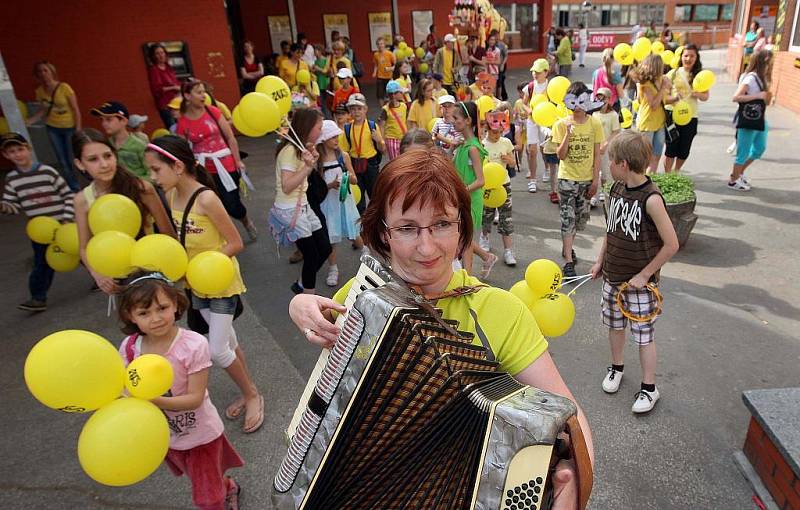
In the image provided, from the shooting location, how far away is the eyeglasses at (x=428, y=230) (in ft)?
4.66

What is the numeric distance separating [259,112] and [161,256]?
1.66 metres

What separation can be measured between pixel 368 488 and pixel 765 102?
25.1ft

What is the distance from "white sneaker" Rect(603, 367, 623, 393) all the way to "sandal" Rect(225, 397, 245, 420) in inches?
102

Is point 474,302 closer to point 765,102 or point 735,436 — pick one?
point 735,436

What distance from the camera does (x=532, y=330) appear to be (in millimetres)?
1468

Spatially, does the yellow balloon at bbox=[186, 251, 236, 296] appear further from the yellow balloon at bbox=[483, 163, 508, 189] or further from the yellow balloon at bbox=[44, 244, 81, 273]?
the yellow balloon at bbox=[483, 163, 508, 189]

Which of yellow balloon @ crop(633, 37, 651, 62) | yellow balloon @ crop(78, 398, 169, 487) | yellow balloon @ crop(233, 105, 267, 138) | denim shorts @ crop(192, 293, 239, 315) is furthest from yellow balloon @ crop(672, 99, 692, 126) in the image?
yellow balloon @ crop(78, 398, 169, 487)

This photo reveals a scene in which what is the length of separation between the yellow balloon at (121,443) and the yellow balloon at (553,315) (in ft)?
6.49

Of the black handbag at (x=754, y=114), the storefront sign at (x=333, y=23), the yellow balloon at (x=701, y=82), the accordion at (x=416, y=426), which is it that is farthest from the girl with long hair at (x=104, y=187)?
the storefront sign at (x=333, y=23)

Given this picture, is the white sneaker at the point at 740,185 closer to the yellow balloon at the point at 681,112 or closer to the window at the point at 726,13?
the yellow balloon at the point at 681,112

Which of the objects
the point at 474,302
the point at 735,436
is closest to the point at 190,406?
the point at 474,302

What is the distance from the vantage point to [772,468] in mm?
2613

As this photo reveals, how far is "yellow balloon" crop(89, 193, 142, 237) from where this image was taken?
3.34m

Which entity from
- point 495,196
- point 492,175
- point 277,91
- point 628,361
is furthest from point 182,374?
point 495,196
